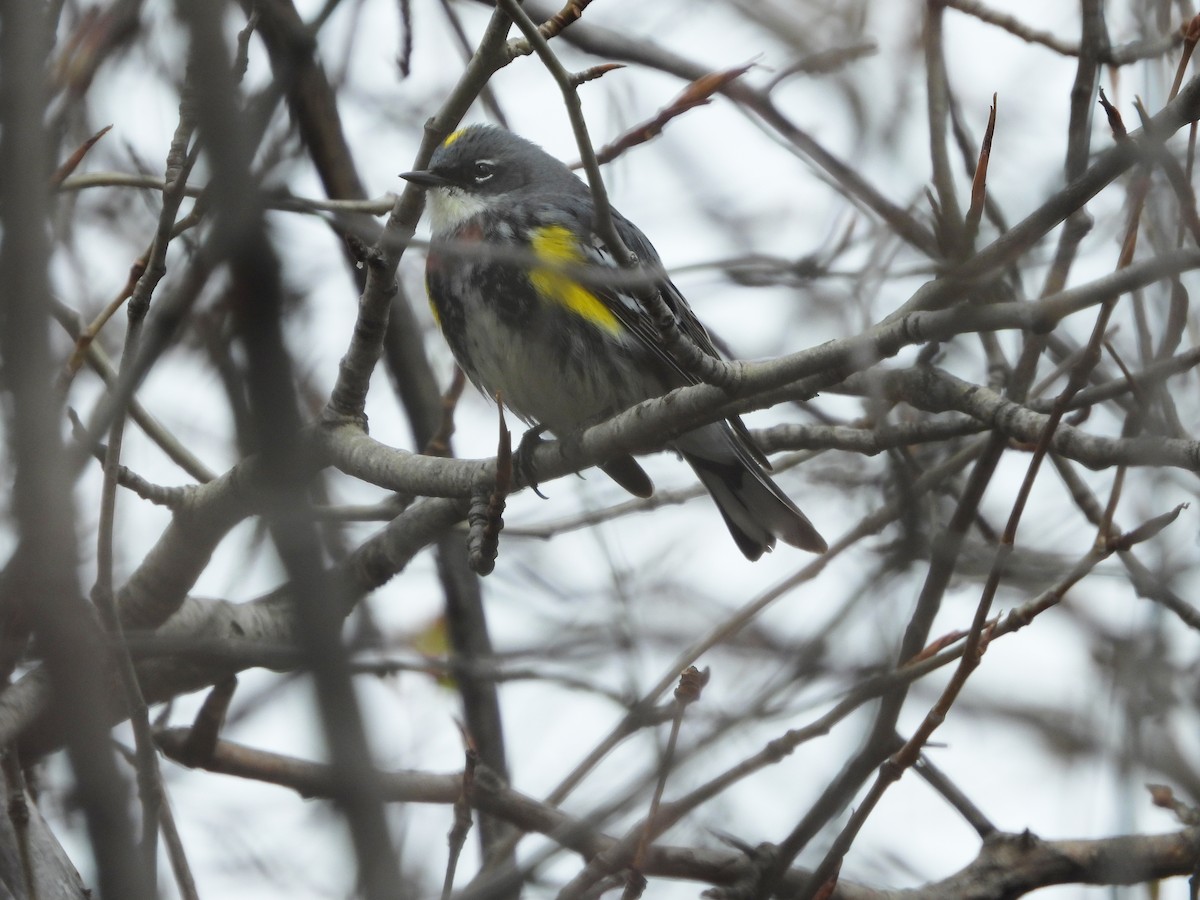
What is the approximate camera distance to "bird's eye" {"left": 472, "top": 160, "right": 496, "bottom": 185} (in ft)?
25.0

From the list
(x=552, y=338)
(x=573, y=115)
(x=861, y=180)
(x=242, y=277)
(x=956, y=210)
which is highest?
(x=861, y=180)

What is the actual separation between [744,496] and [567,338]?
1363 mm

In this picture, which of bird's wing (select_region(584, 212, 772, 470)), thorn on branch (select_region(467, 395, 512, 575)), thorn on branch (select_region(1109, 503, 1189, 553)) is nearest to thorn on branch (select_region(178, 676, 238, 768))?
thorn on branch (select_region(467, 395, 512, 575))

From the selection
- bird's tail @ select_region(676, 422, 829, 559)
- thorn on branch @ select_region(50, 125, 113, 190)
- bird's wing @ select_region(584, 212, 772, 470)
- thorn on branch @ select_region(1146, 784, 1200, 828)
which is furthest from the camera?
bird's tail @ select_region(676, 422, 829, 559)

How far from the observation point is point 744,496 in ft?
23.1

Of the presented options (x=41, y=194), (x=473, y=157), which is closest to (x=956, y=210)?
(x=41, y=194)

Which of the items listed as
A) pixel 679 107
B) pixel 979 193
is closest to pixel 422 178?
pixel 679 107

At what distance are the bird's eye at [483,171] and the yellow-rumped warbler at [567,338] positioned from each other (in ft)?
0.38

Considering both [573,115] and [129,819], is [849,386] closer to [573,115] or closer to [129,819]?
[573,115]

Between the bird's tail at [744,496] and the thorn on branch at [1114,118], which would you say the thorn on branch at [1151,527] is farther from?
the bird's tail at [744,496]

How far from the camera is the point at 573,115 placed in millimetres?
3461

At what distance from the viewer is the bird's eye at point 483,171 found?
7.62m

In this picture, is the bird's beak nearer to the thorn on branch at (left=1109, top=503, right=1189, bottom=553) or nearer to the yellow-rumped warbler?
the yellow-rumped warbler

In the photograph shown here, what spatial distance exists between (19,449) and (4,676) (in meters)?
2.40
